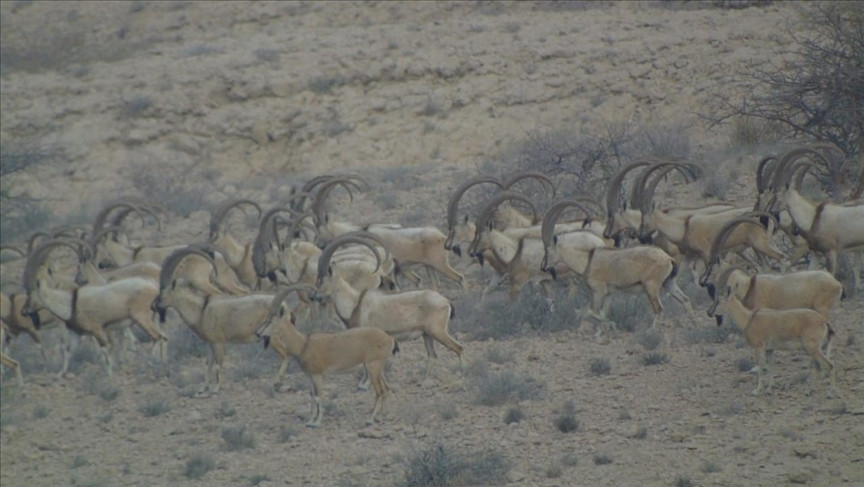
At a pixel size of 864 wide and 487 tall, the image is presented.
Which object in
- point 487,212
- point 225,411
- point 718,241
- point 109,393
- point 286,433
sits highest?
point 718,241

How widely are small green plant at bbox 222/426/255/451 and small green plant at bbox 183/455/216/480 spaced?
381 millimetres

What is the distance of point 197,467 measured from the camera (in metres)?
11.8

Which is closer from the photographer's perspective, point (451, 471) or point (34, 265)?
point (451, 471)

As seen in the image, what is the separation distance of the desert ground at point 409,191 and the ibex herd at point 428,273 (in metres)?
0.47

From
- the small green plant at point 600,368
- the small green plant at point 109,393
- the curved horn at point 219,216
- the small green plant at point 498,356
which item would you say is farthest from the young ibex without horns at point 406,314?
the curved horn at point 219,216

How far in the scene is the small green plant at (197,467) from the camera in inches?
460

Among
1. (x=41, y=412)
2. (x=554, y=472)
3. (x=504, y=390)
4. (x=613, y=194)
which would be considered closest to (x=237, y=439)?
(x=504, y=390)

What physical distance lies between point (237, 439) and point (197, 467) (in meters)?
0.60

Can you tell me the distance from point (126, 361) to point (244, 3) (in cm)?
1944

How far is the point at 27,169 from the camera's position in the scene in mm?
24688

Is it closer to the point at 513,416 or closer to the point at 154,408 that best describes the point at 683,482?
the point at 513,416

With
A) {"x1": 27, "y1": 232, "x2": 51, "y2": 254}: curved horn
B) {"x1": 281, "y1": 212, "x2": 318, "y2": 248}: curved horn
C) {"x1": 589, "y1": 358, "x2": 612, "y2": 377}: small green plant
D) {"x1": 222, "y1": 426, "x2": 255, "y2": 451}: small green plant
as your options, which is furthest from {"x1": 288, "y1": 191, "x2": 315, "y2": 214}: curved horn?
{"x1": 589, "y1": 358, "x2": 612, "y2": 377}: small green plant

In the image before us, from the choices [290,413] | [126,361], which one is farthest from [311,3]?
[290,413]

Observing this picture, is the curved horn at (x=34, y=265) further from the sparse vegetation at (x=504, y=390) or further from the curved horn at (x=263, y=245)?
the sparse vegetation at (x=504, y=390)
